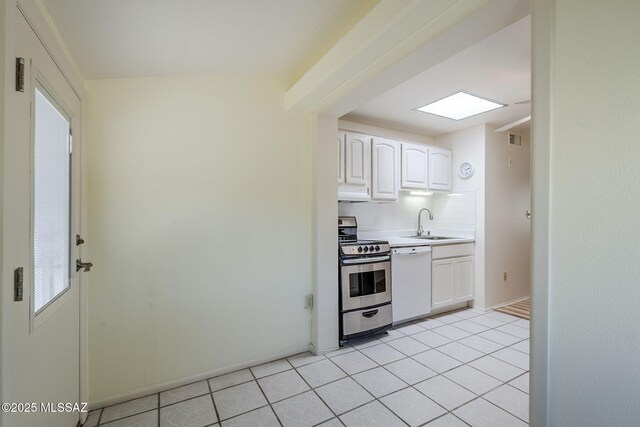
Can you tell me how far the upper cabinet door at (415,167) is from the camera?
12.0ft

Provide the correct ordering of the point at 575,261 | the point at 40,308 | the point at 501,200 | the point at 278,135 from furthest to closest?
the point at 501,200 → the point at 278,135 → the point at 40,308 → the point at 575,261

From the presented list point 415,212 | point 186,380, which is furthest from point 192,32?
point 415,212

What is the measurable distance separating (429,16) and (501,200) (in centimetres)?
327

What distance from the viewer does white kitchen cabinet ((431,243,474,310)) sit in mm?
3422

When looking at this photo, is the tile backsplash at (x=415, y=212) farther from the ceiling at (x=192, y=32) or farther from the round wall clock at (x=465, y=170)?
the ceiling at (x=192, y=32)

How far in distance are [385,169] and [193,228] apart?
2.30m

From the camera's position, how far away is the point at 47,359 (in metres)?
1.22

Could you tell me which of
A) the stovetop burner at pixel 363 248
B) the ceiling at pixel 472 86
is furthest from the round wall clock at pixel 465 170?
the stovetop burner at pixel 363 248

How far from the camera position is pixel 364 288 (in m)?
2.85

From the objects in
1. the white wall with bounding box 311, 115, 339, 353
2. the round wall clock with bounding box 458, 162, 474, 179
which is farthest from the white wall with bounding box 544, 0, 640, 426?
the round wall clock with bounding box 458, 162, 474, 179

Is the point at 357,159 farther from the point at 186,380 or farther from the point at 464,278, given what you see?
the point at 186,380

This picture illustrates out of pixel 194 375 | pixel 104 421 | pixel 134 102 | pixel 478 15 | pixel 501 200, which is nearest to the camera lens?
pixel 478 15

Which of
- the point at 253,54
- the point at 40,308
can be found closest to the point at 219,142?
the point at 253,54

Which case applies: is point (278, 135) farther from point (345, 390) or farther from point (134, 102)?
point (345, 390)
